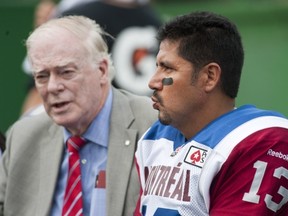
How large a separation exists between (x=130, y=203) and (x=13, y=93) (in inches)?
244

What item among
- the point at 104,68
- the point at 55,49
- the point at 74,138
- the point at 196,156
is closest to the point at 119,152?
the point at 74,138

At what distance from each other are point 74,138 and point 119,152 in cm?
24

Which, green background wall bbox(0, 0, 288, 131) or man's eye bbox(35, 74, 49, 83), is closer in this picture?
man's eye bbox(35, 74, 49, 83)

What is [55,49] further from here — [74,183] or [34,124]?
[74,183]

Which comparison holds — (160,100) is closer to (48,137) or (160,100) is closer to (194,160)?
(194,160)

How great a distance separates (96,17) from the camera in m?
7.25

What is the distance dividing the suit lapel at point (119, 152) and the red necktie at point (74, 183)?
5.8 inches

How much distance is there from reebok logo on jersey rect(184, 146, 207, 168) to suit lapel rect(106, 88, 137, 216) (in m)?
0.75

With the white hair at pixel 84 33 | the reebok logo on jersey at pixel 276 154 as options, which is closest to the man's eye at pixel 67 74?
the white hair at pixel 84 33

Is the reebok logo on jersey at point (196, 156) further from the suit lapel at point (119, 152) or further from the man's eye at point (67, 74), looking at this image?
the man's eye at point (67, 74)

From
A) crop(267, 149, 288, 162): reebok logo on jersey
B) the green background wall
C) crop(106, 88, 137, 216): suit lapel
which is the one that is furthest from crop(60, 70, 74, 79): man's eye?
the green background wall

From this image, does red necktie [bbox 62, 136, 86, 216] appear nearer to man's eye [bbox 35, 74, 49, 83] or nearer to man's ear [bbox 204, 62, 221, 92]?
man's eye [bbox 35, 74, 49, 83]

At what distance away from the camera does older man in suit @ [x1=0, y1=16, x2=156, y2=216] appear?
4543 millimetres

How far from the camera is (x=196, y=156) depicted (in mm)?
3734
